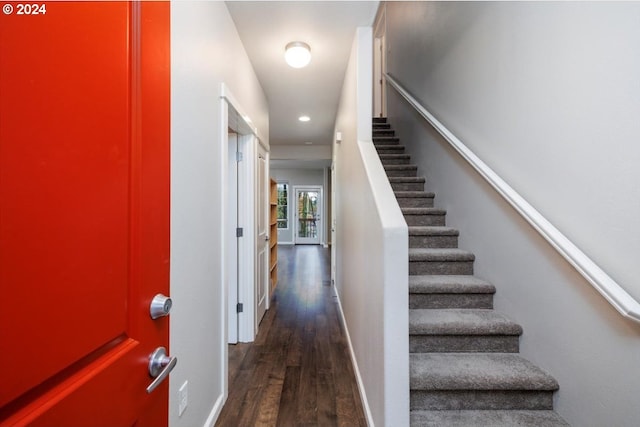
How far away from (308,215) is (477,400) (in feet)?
29.6

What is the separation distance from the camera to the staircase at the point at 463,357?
138 cm

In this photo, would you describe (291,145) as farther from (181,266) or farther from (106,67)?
(106,67)

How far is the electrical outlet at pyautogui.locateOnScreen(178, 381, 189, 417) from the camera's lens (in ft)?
4.06

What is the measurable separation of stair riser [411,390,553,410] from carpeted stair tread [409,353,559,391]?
1.7 inches

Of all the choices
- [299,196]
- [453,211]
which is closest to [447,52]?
[453,211]

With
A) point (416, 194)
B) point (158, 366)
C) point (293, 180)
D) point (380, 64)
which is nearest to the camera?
point (158, 366)

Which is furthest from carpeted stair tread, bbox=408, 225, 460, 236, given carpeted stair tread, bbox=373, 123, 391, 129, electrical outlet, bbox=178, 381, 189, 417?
carpeted stair tread, bbox=373, 123, 391, 129

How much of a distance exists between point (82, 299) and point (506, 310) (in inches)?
81.4

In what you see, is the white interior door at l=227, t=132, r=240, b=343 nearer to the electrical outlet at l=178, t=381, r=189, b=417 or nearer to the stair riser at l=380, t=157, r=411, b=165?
the electrical outlet at l=178, t=381, r=189, b=417

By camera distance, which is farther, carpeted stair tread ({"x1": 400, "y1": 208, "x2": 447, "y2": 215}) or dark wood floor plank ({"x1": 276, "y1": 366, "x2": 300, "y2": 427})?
carpeted stair tread ({"x1": 400, "y1": 208, "x2": 447, "y2": 215})

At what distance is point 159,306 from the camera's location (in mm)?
688

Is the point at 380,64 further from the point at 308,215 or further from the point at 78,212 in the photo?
the point at 78,212

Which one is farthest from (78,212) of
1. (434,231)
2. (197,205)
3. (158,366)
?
(434,231)

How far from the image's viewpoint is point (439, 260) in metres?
2.09
